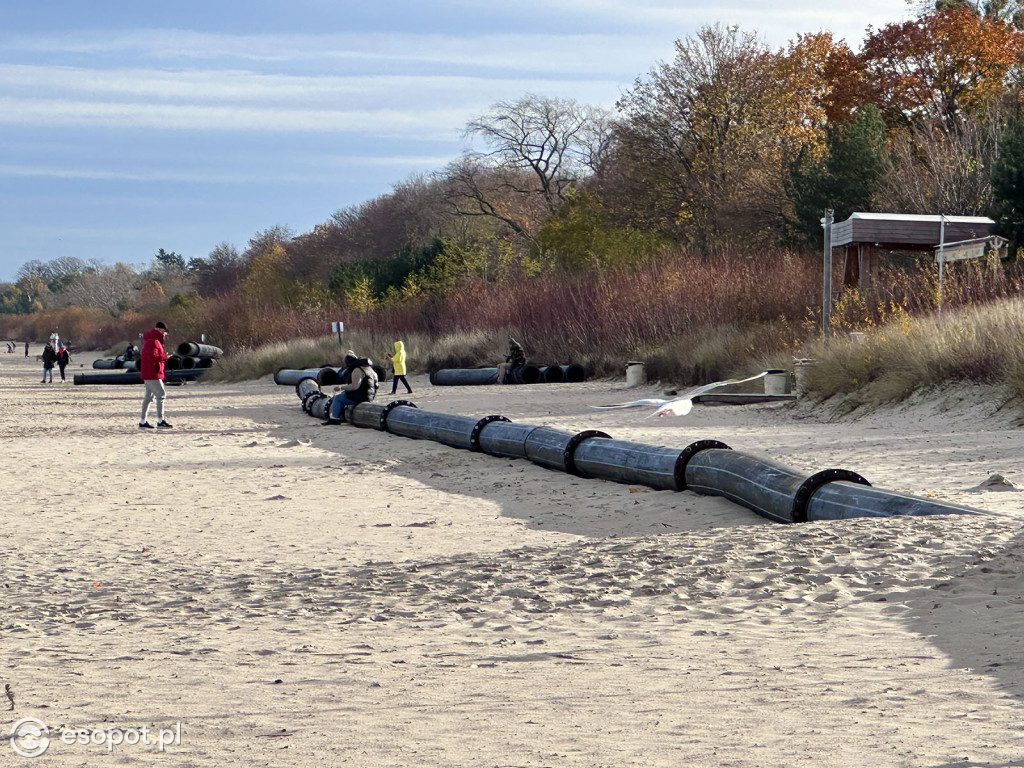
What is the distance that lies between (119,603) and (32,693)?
75.3 inches

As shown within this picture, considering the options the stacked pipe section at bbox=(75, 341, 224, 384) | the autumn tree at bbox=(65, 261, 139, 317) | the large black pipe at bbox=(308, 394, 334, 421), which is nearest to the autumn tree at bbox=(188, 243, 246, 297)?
the autumn tree at bbox=(65, 261, 139, 317)

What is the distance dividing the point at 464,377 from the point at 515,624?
2613cm

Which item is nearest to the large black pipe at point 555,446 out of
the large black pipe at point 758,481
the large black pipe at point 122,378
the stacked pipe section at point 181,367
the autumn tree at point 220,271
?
the large black pipe at point 758,481

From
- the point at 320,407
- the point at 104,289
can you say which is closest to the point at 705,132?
the point at 320,407

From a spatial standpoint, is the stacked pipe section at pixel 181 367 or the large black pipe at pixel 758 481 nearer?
the large black pipe at pixel 758 481

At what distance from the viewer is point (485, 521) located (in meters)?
9.89

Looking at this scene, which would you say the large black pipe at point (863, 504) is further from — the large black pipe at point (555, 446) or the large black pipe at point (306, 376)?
the large black pipe at point (306, 376)

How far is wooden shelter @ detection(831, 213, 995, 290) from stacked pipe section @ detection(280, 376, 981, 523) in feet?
28.0

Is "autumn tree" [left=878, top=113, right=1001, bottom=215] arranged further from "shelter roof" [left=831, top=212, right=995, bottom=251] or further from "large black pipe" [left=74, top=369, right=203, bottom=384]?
"large black pipe" [left=74, top=369, right=203, bottom=384]

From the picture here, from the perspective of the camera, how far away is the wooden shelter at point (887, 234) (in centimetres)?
A: 2095

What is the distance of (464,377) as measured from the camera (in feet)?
105

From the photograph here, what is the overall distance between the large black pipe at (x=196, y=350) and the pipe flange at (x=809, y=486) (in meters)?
38.2

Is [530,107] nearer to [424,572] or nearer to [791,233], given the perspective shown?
[791,233]

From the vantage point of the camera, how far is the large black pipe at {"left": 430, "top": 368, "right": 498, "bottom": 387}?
103 feet
